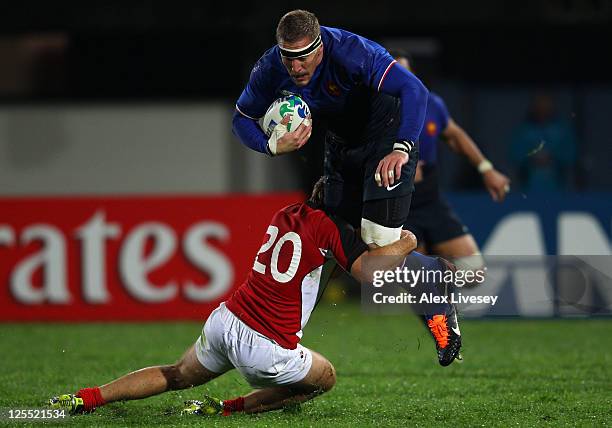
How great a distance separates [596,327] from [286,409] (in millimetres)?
5469

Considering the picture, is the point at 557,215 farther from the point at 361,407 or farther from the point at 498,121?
the point at 361,407

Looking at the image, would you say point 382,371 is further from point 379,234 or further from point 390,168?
point 390,168

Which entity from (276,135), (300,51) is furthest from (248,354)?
(300,51)

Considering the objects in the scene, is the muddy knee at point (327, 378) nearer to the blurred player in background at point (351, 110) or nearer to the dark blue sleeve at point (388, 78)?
the blurred player in background at point (351, 110)

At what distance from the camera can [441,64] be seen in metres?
15.6

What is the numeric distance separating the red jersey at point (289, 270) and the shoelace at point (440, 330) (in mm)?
931

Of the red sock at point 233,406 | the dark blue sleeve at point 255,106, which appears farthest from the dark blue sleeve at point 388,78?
the red sock at point 233,406

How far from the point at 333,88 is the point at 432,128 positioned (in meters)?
2.19

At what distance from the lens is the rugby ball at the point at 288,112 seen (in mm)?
6824

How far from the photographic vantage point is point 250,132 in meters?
7.23

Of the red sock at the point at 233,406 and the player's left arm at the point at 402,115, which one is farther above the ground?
the player's left arm at the point at 402,115

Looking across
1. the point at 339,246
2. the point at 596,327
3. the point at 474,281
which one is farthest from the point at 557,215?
the point at 339,246

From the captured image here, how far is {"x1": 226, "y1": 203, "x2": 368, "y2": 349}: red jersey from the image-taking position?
251 inches

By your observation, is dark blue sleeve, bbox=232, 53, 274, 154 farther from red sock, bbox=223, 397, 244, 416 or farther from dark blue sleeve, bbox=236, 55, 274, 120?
red sock, bbox=223, 397, 244, 416
